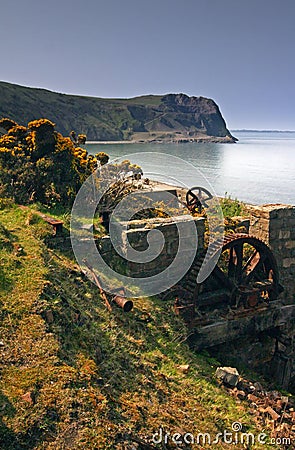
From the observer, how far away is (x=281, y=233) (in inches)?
416

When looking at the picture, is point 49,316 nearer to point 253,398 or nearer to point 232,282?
point 253,398

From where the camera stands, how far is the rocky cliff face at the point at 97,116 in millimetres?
115750

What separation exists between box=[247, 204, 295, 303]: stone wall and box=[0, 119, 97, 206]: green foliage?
516 cm

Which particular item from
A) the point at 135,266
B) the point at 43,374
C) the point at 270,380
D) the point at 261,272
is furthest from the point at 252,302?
the point at 43,374

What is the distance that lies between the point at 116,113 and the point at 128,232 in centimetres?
16770

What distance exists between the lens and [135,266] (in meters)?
8.58

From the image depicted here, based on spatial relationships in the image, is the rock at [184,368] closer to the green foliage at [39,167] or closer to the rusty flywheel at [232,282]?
the rusty flywheel at [232,282]

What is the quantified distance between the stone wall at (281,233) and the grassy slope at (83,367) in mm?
3820

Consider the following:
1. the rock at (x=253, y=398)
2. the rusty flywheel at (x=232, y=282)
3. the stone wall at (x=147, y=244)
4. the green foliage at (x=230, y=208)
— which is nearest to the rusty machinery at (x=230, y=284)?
the rusty flywheel at (x=232, y=282)

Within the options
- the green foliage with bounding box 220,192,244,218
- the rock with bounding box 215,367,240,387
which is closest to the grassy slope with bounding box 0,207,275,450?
the rock with bounding box 215,367,240,387

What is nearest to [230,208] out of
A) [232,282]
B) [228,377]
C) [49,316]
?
[232,282]

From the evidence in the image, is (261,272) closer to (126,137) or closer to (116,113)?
(126,137)

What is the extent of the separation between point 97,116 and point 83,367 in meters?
158

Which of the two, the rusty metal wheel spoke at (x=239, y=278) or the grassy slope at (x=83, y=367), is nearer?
the grassy slope at (x=83, y=367)
